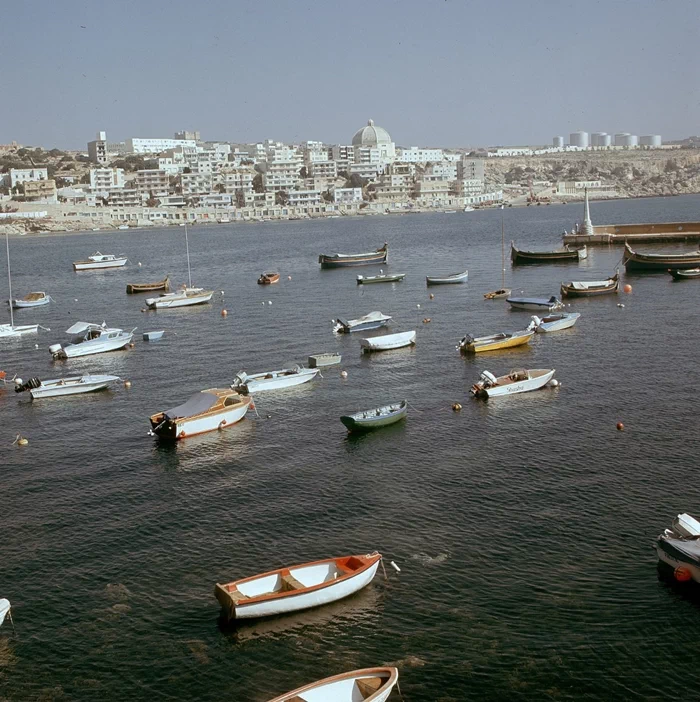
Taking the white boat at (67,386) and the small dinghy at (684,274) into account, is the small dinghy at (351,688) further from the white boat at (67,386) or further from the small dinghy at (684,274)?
the small dinghy at (684,274)

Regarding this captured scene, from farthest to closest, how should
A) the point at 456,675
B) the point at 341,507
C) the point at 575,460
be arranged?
1. the point at 575,460
2. the point at 341,507
3. the point at 456,675

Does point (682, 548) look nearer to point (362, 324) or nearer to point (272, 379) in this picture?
point (272, 379)

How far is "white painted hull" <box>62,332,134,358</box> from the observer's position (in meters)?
50.1

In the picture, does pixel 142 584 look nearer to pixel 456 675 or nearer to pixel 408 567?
pixel 408 567

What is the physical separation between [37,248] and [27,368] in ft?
373

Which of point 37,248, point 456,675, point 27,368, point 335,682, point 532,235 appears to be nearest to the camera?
point 335,682

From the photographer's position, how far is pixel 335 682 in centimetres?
1612

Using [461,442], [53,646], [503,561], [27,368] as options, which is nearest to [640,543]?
[503,561]

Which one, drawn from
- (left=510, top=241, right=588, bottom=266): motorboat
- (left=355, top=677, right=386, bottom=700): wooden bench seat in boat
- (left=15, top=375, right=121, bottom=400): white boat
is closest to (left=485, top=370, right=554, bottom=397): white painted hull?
(left=15, top=375, right=121, bottom=400): white boat

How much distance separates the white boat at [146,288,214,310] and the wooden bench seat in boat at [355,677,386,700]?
181ft

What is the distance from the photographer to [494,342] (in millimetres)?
45781

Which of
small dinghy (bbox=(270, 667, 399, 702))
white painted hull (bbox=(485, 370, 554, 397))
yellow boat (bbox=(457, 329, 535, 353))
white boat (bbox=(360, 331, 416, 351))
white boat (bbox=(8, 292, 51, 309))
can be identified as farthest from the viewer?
white boat (bbox=(8, 292, 51, 309))

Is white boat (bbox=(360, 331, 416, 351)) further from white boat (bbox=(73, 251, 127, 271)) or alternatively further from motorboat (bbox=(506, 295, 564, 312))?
white boat (bbox=(73, 251, 127, 271))

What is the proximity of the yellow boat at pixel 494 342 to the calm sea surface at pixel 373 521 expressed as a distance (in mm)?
611
